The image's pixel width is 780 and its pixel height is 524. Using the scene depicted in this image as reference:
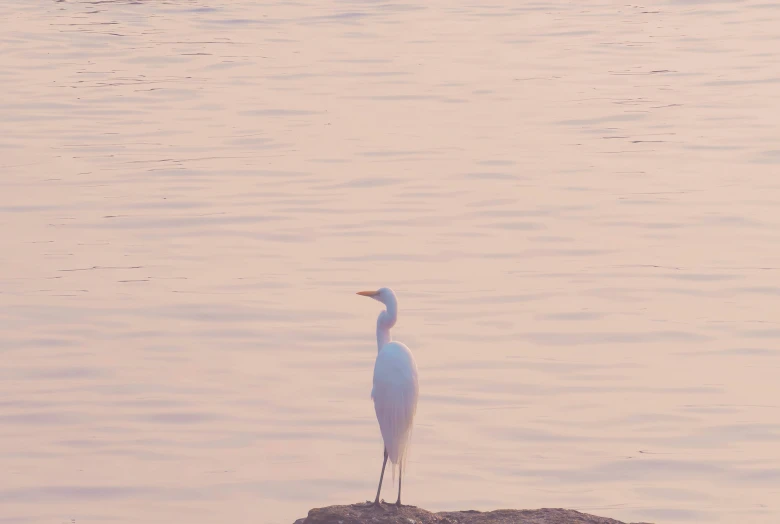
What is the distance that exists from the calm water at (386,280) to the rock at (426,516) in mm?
2411

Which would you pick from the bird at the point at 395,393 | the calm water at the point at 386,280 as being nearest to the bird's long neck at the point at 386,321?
the bird at the point at 395,393

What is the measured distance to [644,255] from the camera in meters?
16.5

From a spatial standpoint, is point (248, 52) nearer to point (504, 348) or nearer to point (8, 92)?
point (8, 92)

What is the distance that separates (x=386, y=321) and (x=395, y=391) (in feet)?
1.74

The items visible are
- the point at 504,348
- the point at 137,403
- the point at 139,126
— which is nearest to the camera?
the point at 137,403

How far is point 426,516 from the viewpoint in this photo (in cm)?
791

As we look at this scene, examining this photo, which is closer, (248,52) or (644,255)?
(644,255)

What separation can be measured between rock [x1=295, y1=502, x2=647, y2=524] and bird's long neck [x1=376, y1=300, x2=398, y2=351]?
1224 millimetres

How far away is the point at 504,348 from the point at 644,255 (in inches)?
137

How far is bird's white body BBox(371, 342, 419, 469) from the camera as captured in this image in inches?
337

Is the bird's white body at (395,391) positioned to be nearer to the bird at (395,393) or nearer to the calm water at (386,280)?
the bird at (395,393)

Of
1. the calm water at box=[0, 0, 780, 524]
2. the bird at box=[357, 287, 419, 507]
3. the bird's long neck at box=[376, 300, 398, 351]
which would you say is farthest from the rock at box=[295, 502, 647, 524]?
the calm water at box=[0, 0, 780, 524]

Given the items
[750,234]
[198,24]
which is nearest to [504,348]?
[750,234]

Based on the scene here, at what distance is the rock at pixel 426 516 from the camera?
7.70 m
